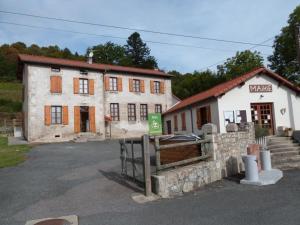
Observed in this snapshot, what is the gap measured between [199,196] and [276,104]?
12.6 m

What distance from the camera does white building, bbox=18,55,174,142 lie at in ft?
75.3

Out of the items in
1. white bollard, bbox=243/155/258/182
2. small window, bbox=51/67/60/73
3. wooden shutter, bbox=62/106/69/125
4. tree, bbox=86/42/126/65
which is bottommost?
white bollard, bbox=243/155/258/182

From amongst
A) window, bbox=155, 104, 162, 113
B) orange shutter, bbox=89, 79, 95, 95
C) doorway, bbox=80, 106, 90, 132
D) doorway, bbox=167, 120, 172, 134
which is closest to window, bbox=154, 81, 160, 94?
window, bbox=155, 104, 162, 113

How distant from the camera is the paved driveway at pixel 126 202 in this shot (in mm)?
5434

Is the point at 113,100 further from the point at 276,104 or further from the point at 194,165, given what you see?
the point at 194,165

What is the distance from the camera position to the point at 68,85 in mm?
24438

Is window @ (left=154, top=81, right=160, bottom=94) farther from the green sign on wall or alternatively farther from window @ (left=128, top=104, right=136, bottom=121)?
the green sign on wall

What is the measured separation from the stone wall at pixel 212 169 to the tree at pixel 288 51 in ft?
70.9

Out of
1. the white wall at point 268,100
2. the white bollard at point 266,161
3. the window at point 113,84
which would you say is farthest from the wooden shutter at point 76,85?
the white bollard at point 266,161

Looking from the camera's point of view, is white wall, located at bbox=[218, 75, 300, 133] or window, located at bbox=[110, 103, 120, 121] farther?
window, located at bbox=[110, 103, 120, 121]

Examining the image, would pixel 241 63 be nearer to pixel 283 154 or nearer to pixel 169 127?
pixel 169 127

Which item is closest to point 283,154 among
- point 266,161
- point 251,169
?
point 266,161

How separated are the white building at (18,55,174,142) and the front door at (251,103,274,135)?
1256cm

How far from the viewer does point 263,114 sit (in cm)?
1758
